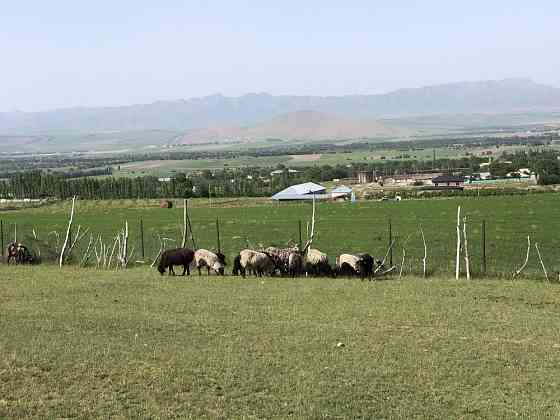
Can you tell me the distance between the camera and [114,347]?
1310 cm

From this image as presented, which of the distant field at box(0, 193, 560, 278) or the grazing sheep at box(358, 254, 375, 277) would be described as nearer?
the grazing sheep at box(358, 254, 375, 277)

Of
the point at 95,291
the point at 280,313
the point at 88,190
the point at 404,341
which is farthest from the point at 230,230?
the point at 88,190

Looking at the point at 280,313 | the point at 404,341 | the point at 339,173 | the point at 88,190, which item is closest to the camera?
the point at 404,341

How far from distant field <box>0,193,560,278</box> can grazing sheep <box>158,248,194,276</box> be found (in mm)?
6134

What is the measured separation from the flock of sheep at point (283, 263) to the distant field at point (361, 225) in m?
2.21

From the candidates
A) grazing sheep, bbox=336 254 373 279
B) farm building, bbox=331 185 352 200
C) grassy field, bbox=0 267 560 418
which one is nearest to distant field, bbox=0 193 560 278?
grazing sheep, bbox=336 254 373 279

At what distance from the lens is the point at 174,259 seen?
77.0 feet

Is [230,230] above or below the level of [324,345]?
below

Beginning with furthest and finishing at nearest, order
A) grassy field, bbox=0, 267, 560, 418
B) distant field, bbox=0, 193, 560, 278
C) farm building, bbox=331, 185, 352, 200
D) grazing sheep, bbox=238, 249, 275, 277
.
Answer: farm building, bbox=331, 185, 352, 200 → distant field, bbox=0, 193, 560, 278 → grazing sheep, bbox=238, 249, 275, 277 → grassy field, bbox=0, 267, 560, 418

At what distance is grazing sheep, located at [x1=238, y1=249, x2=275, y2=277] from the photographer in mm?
22641

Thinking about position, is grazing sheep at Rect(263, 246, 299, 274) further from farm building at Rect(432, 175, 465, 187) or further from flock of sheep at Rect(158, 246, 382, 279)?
farm building at Rect(432, 175, 465, 187)

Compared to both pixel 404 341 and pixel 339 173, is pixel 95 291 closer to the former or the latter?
pixel 404 341

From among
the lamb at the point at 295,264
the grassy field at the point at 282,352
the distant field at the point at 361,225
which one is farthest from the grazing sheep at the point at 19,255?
the lamb at the point at 295,264

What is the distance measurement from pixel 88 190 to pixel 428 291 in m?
86.8
